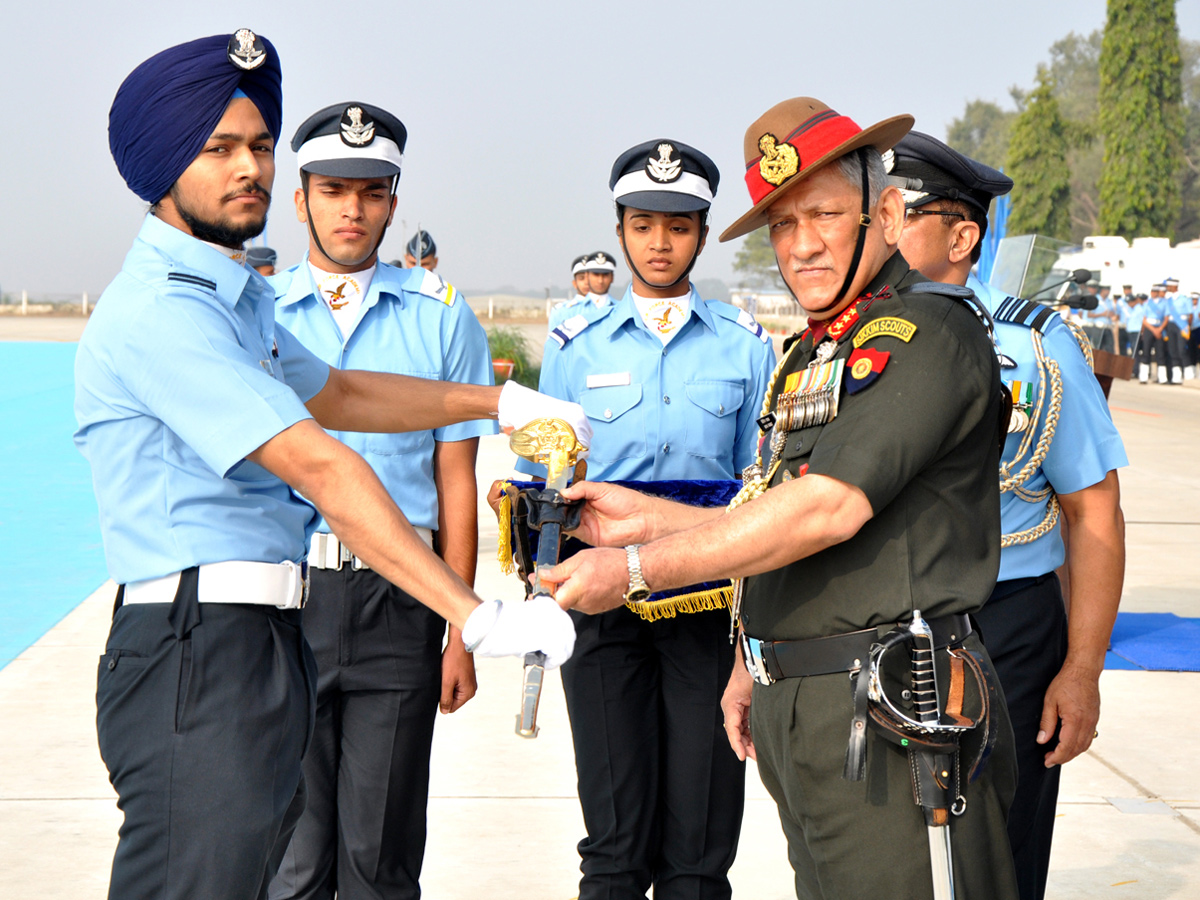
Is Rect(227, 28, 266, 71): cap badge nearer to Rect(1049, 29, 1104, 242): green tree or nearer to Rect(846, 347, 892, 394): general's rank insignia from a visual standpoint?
Rect(846, 347, 892, 394): general's rank insignia

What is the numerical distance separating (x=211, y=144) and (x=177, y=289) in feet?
1.06

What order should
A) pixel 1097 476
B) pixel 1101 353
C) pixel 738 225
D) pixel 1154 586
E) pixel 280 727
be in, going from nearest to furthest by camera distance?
pixel 280 727, pixel 738 225, pixel 1097 476, pixel 1101 353, pixel 1154 586

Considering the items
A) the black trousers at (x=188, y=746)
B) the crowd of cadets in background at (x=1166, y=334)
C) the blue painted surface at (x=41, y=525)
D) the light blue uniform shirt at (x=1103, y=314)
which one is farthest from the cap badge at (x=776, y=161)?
the light blue uniform shirt at (x=1103, y=314)

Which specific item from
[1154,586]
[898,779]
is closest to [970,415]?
[898,779]

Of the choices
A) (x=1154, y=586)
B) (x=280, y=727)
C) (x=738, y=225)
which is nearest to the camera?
(x=280, y=727)

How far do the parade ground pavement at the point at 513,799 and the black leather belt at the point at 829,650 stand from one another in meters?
0.42

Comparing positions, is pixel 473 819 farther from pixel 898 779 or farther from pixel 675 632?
pixel 898 779

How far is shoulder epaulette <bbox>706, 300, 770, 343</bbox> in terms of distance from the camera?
367 cm

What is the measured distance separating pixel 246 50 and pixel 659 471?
174 cm

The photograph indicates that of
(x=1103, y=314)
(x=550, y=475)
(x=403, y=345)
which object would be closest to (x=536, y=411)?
(x=550, y=475)

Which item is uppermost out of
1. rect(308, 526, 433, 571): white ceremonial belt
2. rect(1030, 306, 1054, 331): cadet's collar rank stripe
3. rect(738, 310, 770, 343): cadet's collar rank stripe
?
rect(1030, 306, 1054, 331): cadet's collar rank stripe

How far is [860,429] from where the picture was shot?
203 cm

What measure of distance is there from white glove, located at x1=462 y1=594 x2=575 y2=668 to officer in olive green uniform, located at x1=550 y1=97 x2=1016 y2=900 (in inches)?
5.7

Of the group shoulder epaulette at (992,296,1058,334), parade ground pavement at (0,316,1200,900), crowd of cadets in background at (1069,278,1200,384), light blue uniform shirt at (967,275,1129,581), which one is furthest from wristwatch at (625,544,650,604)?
crowd of cadets in background at (1069,278,1200,384)
